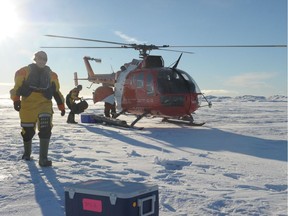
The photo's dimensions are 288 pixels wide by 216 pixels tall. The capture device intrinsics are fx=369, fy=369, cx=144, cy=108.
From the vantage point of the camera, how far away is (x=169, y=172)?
5574mm

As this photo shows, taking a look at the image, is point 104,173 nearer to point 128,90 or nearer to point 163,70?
point 163,70

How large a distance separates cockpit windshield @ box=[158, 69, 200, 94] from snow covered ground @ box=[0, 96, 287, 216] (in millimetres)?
2625

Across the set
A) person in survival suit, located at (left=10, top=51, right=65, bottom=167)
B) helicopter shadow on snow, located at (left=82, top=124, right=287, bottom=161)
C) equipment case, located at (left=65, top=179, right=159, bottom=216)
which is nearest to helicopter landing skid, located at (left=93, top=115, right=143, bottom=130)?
helicopter shadow on snow, located at (left=82, top=124, right=287, bottom=161)

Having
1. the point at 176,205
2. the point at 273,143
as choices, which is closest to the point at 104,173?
the point at 176,205

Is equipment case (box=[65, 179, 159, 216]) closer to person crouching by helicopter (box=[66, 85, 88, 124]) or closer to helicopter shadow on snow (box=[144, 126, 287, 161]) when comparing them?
helicopter shadow on snow (box=[144, 126, 287, 161])

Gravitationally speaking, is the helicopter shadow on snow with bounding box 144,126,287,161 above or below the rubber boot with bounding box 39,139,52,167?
below

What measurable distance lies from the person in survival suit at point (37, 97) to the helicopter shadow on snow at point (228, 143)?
10.6 feet

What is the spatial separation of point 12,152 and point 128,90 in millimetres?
6922

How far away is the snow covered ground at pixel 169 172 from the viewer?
3.89 m

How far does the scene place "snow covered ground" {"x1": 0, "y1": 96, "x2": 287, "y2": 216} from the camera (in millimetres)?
3893

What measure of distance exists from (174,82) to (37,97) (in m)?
6.78

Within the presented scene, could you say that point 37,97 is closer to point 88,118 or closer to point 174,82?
point 174,82

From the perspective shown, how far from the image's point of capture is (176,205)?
3.88 meters

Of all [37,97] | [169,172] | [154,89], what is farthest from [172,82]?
[169,172]
